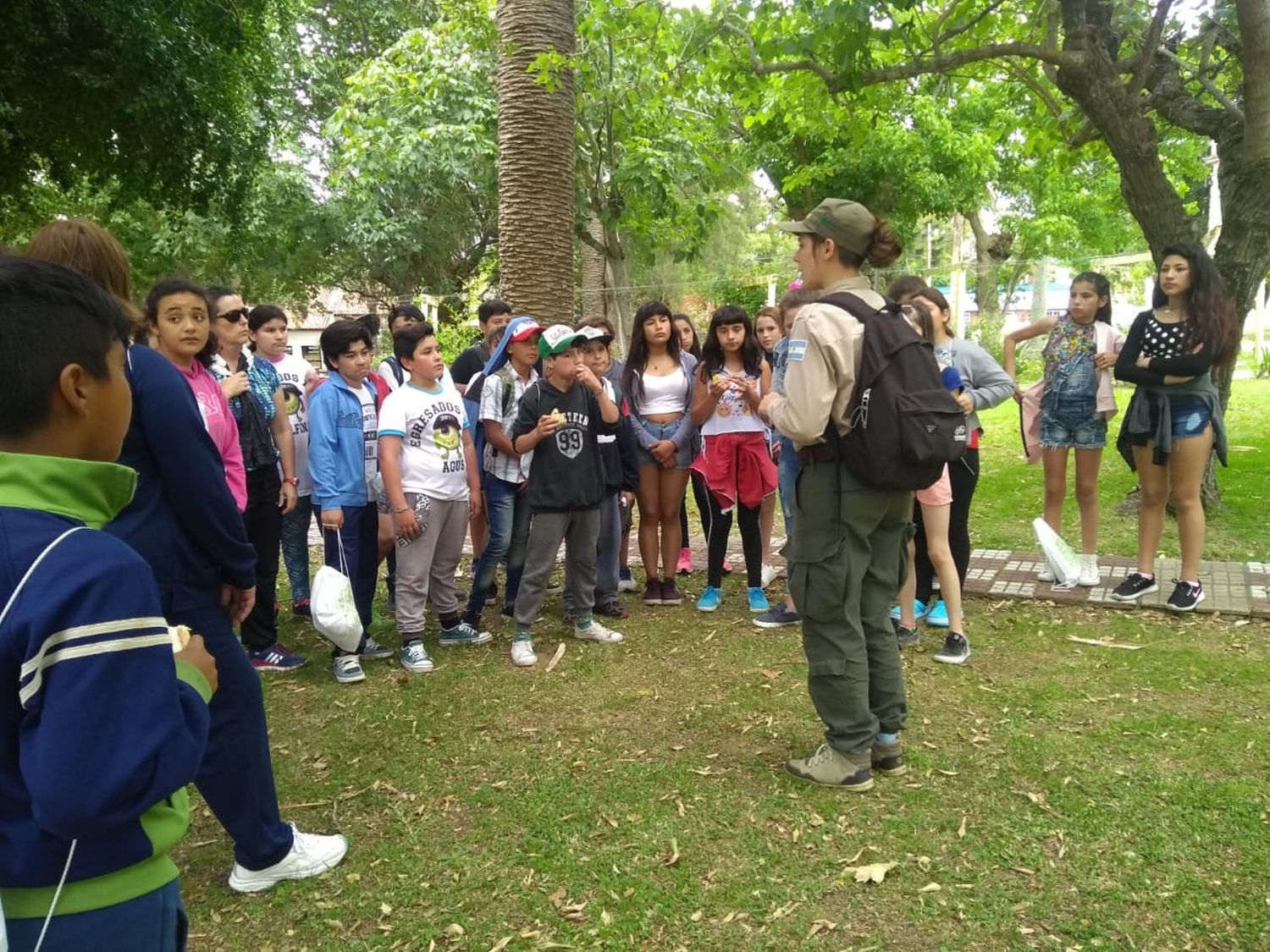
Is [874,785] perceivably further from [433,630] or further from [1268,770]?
[433,630]

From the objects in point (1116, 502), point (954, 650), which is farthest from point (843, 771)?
point (1116, 502)

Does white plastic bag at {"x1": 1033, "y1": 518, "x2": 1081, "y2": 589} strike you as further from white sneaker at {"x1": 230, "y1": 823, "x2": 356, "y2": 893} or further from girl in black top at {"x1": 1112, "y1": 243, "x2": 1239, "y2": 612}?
white sneaker at {"x1": 230, "y1": 823, "x2": 356, "y2": 893}

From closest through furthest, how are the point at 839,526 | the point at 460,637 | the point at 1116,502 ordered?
1. the point at 839,526
2. the point at 460,637
3. the point at 1116,502

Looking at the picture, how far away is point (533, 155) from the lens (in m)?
7.54

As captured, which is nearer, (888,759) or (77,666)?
(77,666)

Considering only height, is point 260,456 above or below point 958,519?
above

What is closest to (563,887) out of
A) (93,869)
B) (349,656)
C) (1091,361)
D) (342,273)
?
(93,869)

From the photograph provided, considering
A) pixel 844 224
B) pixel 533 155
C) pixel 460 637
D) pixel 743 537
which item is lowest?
pixel 460 637

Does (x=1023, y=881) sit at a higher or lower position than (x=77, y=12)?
lower

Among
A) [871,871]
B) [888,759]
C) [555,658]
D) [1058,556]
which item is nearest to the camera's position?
[871,871]

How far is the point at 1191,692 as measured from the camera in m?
4.18

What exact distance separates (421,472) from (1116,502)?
6.36 metres

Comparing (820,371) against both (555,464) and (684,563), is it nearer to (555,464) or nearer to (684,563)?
(555,464)

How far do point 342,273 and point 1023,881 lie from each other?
25.6 metres
